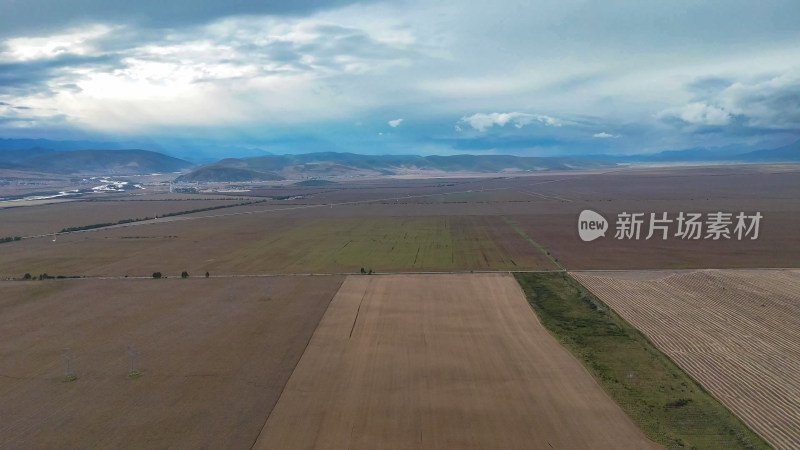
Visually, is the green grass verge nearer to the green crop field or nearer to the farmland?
the farmland

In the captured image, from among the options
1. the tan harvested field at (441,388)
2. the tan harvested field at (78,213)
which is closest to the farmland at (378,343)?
the tan harvested field at (441,388)

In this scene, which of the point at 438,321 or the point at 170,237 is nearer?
the point at 438,321

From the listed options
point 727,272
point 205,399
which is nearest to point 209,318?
point 205,399

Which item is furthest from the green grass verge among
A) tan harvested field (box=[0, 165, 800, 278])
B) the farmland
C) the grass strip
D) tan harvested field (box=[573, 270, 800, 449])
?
tan harvested field (box=[0, 165, 800, 278])

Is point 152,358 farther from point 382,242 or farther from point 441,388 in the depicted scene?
point 382,242

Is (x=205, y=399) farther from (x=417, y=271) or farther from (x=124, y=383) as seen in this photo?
(x=417, y=271)
